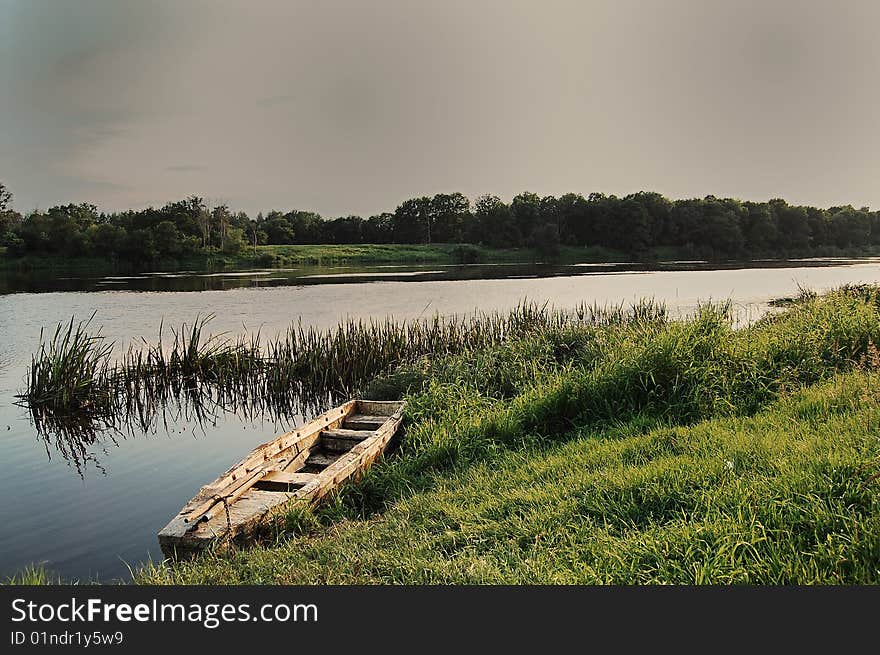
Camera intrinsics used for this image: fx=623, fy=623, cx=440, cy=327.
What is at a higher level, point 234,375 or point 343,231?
point 343,231

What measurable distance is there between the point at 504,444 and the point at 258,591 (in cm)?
386

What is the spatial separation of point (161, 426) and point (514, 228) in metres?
74.3

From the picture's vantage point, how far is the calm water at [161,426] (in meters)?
6.33

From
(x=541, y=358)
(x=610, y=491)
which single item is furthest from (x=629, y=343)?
(x=610, y=491)

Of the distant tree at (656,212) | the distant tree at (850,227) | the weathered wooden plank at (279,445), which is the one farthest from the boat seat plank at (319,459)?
the distant tree at (850,227)

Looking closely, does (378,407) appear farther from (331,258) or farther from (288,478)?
(331,258)

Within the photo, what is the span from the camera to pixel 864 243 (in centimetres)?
6438

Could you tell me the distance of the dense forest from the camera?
58125mm

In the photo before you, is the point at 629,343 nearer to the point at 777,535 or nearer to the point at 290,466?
the point at 290,466

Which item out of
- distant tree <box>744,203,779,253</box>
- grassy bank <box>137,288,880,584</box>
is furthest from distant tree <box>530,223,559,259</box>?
grassy bank <box>137,288,880,584</box>

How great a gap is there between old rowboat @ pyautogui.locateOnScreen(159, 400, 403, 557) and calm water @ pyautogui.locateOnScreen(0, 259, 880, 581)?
3.85 ft

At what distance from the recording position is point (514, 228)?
81688 mm

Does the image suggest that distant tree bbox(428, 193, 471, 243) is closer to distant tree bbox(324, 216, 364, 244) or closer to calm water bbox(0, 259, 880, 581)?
distant tree bbox(324, 216, 364, 244)

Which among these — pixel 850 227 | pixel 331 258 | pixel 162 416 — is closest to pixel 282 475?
pixel 162 416
